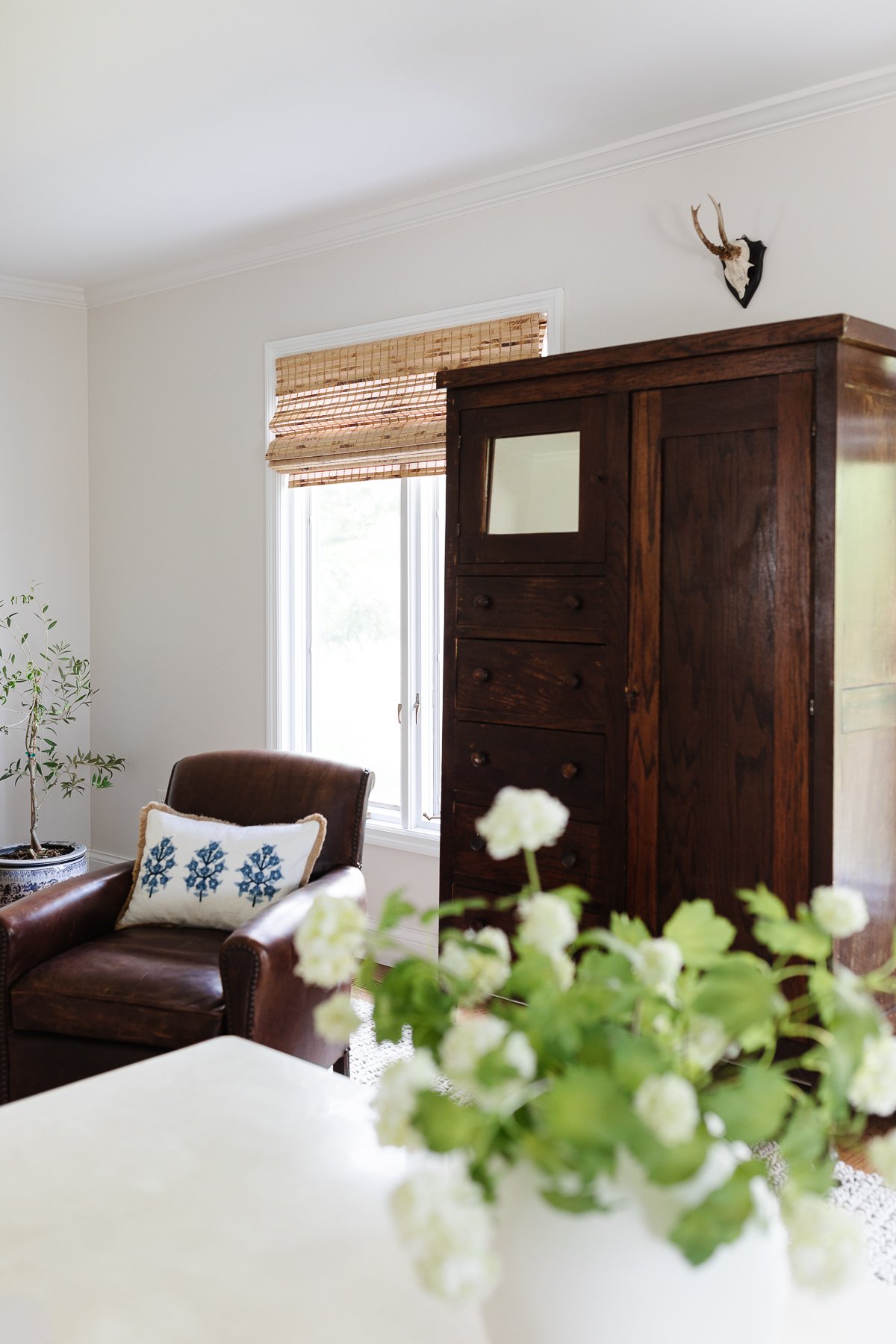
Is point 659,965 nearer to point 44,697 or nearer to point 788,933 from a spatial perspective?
point 788,933

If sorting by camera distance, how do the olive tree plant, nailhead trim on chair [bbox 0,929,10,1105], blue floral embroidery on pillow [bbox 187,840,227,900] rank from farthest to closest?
the olive tree plant, blue floral embroidery on pillow [bbox 187,840,227,900], nailhead trim on chair [bbox 0,929,10,1105]

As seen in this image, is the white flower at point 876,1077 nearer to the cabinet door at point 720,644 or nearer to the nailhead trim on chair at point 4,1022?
the cabinet door at point 720,644

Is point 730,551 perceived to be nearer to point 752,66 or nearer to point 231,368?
point 752,66

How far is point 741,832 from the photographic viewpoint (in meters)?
2.68

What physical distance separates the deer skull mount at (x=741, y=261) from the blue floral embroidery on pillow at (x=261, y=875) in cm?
195

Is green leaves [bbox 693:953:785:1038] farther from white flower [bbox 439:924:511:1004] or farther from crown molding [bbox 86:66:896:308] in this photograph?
crown molding [bbox 86:66:896:308]

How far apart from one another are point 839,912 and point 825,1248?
20 cm

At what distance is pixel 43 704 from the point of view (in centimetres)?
529

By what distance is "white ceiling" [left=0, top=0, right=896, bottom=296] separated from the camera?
8.95ft

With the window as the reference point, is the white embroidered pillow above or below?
below

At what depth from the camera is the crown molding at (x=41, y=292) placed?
5.09m

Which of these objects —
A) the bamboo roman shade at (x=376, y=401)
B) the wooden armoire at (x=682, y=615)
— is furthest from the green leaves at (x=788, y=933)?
the bamboo roman shade at (x=376, y=401)

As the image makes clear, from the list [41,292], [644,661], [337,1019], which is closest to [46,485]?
[41,292]

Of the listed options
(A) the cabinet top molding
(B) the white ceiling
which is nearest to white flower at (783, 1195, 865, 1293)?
(A) the cabinet top molding
